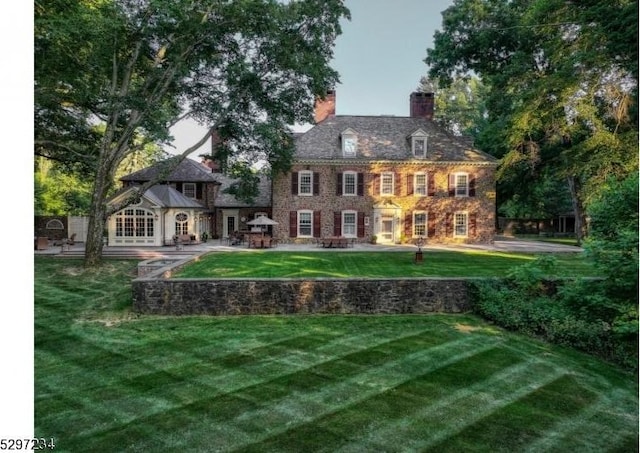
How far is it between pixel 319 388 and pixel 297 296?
4.35 m

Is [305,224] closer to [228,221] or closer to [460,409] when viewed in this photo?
[228,221]

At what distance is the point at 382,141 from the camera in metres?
26.3

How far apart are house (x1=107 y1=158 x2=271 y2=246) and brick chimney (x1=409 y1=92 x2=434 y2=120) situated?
12478 millimetres

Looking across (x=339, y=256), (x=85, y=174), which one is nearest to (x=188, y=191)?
(x=85, y=174)

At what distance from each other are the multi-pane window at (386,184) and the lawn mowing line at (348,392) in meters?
17.9

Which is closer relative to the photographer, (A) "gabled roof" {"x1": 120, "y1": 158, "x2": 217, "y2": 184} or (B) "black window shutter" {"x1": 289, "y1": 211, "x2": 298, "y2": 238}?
(B) "black window shutter" {"x1": 289, "y1": 211, "x2": 298, "y2": 238}

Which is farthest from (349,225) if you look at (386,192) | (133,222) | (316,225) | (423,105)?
(133,222)

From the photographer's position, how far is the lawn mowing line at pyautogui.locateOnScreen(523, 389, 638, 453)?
4688 mm

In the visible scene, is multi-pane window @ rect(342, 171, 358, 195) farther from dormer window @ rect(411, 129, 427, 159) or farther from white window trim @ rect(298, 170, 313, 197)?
dormer window @ rect(411, 129, 427, 159)

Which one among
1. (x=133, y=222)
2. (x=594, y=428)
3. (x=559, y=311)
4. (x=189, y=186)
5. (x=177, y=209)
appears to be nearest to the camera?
(x=594, y=428)

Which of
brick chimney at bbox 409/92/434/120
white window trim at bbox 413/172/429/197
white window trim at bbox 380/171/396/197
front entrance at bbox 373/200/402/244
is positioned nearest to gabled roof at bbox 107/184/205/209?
front entrance at bbox 373/200/402/244

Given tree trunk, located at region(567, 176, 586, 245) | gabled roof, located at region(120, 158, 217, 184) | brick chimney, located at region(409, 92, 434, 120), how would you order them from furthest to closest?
brick chimney, located at region(409, 92, 434, 120) < gabled roof, located at region(120, 158, 217, 184) < tree trunk, located at region(567, 176, 586, 245)

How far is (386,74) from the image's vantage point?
34.3ft
